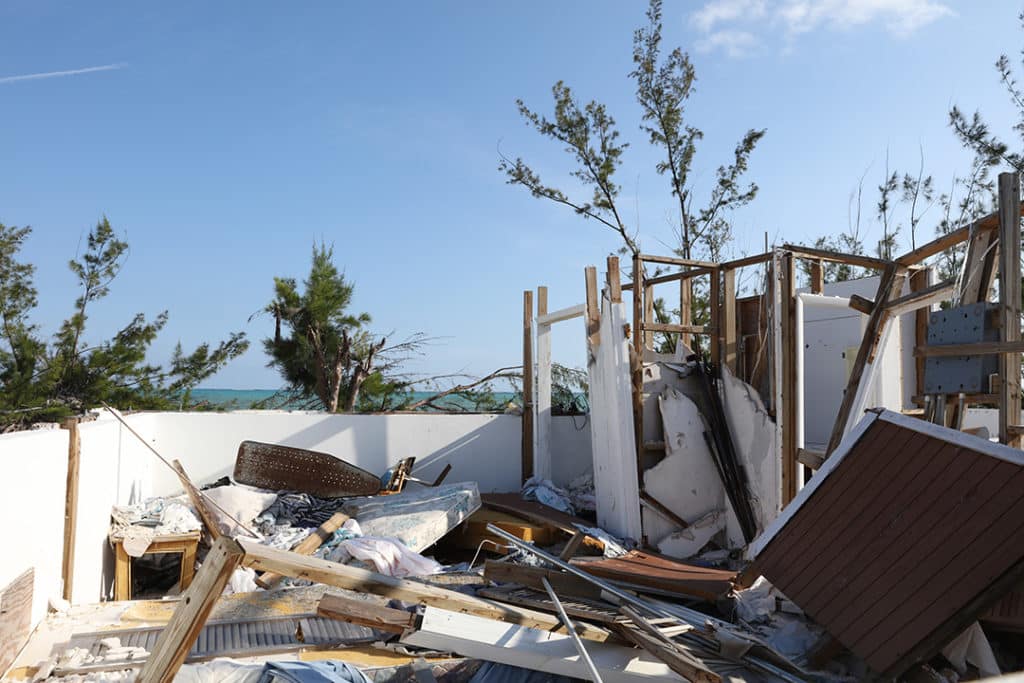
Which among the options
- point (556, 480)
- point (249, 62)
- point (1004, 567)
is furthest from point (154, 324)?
point (1004, 567)

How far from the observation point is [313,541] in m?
6.02

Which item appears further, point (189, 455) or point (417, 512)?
point (189, 455)

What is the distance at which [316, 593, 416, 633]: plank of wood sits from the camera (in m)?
3.03

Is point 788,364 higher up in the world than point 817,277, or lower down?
lower down

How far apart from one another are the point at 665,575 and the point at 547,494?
9.47 ft

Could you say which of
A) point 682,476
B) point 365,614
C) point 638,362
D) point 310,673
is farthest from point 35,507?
point 682,476

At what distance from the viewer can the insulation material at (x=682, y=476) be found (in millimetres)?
7016

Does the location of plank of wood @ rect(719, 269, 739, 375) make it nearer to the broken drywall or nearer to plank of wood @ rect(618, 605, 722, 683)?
the broken drywall

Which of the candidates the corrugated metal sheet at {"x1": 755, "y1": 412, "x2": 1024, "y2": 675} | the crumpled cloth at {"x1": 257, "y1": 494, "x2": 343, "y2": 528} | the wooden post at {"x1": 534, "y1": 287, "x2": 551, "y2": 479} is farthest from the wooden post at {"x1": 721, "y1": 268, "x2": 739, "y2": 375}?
the crumpled cloth at {"x1": 257, "y1": 494, "x2": 343, "y2": 528}

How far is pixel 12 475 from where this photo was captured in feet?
11.6

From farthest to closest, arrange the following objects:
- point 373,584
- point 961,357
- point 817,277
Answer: point 817,277
point 961,357
point 373,584

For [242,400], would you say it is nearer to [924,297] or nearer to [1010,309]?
[924,297]

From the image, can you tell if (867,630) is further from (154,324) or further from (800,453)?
(154,324)

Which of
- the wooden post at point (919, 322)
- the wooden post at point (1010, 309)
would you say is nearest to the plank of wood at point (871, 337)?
the wooden post at point (1010, 309)
